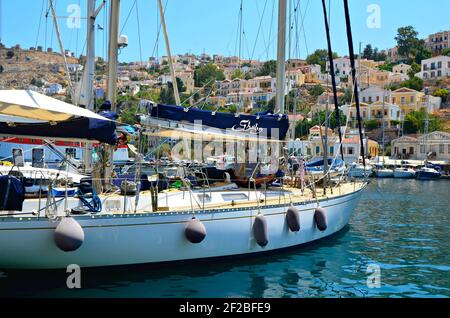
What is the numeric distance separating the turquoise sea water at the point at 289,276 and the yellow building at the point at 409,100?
98.6 m

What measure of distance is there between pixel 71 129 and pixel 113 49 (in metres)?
3.80

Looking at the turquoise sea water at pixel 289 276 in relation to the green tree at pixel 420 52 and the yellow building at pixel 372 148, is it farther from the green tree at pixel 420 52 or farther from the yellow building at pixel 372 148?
the green tree at pixel 420 52

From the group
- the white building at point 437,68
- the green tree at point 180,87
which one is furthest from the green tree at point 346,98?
the green tree at point 180,87

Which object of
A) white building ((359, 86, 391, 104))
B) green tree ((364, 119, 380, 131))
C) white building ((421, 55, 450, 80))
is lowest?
green tree ((364, 119, 380, 131))

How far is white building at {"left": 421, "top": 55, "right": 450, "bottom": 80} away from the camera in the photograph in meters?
130

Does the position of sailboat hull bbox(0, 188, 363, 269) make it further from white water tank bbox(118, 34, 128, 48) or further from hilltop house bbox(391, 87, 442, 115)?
hilltop house bbox(391, 87, 442, 115)

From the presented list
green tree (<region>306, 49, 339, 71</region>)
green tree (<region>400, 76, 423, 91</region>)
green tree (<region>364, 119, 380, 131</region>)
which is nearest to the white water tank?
green tree (<region>364, 119, 380, 131</region>)

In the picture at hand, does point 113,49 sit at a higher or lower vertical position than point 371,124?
lower

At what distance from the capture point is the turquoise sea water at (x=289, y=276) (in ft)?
32.3

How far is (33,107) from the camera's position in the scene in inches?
382

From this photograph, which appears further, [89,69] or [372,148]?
[372,148]

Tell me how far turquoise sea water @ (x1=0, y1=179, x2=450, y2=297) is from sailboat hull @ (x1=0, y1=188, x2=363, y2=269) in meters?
0.34

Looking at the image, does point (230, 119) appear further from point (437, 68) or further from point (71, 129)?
point (437, 68)

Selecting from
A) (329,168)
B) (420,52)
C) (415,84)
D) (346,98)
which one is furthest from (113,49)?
(420,52)
